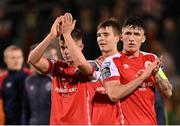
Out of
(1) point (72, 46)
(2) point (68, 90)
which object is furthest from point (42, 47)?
(2) point (68, 90)

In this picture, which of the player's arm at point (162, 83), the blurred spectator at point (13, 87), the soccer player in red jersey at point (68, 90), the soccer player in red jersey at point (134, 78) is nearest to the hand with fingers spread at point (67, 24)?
the soccer player in red jersey at point (68, 90)

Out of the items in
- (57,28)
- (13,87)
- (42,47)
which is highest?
(57,28)

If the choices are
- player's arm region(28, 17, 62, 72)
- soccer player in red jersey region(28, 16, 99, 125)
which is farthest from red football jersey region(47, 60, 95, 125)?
player's arm region(28, 17, 62, 72)

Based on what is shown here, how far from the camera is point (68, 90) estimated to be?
26.1 feet

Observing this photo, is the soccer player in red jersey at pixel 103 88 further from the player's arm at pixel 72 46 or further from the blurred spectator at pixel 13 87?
the blurred spectator at pixel 13 87

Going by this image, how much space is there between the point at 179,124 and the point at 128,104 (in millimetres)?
4771

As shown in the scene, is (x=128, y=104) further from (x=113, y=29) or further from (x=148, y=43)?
(x=148, y=43)

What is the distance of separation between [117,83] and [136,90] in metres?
0.28

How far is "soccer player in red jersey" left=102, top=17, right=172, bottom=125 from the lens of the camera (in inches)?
288

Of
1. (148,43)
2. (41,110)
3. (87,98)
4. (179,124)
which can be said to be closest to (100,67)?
(87,98)

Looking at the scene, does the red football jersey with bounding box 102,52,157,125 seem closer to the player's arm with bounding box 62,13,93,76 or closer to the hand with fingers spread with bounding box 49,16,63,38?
the player's arm with bounding box 62,13,93,76

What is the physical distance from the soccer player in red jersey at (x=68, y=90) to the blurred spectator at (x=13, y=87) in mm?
2792

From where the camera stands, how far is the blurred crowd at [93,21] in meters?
14.3

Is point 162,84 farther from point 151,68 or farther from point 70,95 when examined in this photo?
point 70,95
